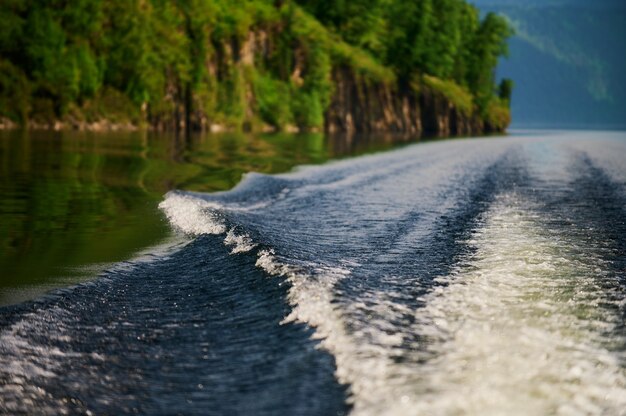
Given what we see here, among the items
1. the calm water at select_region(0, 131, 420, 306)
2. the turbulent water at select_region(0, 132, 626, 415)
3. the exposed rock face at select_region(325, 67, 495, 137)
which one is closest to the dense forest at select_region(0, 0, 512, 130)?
the exposed rock face at select_region(325, 67, 495, 137)

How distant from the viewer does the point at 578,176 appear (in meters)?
24.8

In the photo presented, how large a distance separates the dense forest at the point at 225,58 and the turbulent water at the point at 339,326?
4309 cm

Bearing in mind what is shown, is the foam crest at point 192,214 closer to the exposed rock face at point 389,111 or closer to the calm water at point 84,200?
the calm water at point 84,200

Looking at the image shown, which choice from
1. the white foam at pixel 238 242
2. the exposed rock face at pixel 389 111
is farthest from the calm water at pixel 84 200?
the exposed rock face at pixel 389 111

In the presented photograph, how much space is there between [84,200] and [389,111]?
87153 millimetres

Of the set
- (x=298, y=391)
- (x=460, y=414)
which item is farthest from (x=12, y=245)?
(x=460, y=414)

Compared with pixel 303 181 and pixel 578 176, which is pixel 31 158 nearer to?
pixel 303 181

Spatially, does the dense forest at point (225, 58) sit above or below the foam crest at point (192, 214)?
above

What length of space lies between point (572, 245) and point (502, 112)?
113 m

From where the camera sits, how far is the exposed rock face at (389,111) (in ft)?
310

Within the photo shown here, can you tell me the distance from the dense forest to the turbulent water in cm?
4309

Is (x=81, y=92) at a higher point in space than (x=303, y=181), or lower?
higher

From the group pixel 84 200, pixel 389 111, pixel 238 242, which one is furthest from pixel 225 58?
pixel 238 242

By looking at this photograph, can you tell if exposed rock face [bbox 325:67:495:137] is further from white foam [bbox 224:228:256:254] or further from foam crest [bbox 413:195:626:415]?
foam crest [bbox 413:195:626:415]
